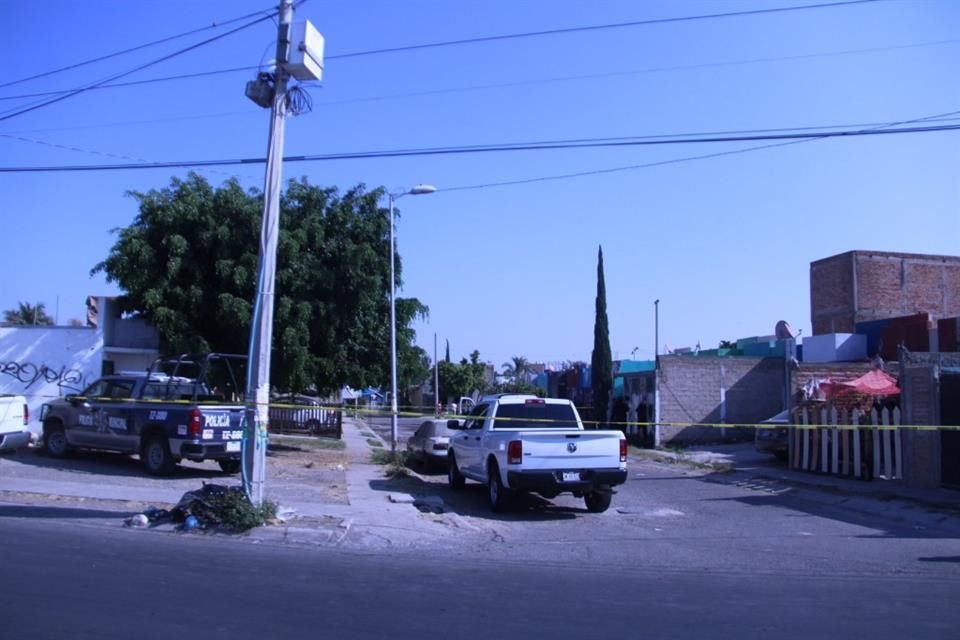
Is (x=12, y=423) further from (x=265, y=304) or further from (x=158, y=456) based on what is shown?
(x=265, y=304)

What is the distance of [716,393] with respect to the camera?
32.5 metres

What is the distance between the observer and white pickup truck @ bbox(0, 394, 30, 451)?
53.7 ft

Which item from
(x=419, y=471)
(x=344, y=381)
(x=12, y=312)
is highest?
(x=12, y=312)

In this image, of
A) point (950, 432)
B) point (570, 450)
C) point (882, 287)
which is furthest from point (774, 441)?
point (882, 287)

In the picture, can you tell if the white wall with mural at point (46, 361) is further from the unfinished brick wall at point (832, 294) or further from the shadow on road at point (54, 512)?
the unfinished brick wall at point (832, 294)

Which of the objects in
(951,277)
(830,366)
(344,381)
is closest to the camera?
(344,381)

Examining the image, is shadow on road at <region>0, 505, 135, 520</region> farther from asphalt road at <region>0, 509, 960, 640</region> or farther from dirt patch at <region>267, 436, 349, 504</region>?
dirt patch at <region>267, 436, 349, 504</region>

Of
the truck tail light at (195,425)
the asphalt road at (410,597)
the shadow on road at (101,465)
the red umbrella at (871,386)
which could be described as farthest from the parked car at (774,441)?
the truck tail light at (195,425)

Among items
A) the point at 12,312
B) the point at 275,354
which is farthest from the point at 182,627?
the point at 12,312

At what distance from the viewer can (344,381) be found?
23.6 m

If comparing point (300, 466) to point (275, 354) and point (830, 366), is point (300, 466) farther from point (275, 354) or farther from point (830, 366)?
point (830, 366)

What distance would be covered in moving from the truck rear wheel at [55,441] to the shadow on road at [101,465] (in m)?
0.14

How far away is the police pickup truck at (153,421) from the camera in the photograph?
52.5 ft

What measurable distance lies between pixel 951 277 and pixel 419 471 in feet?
133
